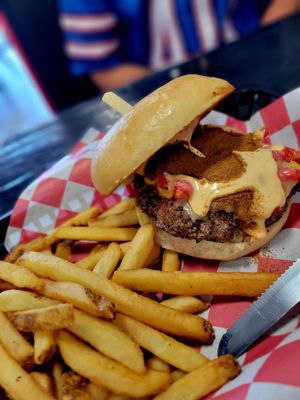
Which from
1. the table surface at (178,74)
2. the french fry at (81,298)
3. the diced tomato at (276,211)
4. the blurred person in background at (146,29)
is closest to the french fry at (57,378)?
the french fry at (81,298)

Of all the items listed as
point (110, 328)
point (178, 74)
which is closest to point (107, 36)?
point (178, 74)

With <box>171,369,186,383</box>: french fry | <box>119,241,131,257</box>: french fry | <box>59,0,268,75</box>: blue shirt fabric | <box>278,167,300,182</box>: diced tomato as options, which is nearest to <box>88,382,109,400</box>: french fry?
<box>171,369,186,383</box>: french fry

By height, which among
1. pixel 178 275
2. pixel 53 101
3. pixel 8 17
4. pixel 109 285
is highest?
pixel 8 17

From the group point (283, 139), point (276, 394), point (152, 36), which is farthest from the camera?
point (152, 36)

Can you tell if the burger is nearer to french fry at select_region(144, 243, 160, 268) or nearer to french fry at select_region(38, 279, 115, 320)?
french fry at select_region(144, 243, 160, 268)

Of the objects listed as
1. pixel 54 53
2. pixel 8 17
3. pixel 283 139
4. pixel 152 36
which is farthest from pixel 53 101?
pixel 283 139

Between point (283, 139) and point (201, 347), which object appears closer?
point (201, 347)

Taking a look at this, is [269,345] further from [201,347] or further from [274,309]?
[201,347]
